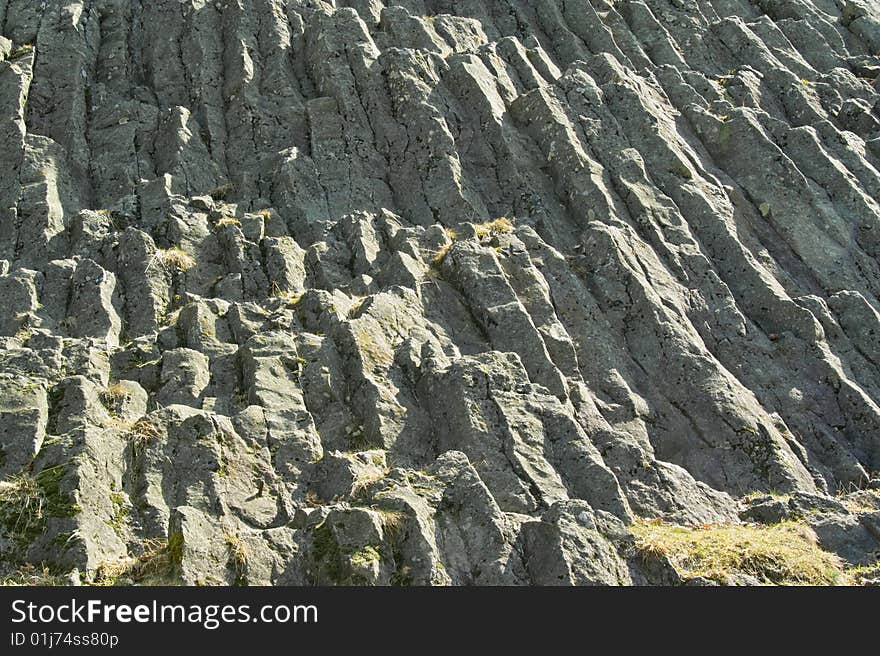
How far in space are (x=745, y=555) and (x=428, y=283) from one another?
11.7m

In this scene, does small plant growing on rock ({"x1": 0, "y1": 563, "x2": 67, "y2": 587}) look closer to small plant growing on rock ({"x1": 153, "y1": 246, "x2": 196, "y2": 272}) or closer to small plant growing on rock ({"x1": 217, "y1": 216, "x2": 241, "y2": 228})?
small plant growing on rock ({"x1": 153, "y1": 246, "x2": 196, "y2": 272})

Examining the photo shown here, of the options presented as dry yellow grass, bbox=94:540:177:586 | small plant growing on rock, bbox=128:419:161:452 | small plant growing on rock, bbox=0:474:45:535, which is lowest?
dry yellow grass, bbox=94:540:177:586

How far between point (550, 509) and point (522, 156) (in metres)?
18.3

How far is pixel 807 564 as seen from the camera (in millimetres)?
23406

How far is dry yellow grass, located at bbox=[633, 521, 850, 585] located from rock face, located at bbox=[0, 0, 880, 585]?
785 millimetres

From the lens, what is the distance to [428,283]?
30812 mm

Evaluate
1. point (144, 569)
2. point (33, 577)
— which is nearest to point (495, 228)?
point (144, 569)

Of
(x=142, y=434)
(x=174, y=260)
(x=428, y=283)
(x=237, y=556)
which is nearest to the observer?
(x=237, y=556)

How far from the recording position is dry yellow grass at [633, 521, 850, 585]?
22.8 meters

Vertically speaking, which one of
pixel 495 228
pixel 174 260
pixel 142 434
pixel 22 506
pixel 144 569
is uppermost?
pixel 495 228

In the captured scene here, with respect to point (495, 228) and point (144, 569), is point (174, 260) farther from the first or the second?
point (144, 569)

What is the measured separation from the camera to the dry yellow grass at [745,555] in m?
22.8

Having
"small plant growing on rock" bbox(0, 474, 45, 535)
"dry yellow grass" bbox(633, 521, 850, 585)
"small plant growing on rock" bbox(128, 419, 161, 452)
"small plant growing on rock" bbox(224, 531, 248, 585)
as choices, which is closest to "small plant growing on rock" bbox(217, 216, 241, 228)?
"small plant growing on rock" bbox(128, 419, 161, 452)

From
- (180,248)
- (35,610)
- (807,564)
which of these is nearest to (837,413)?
(807,564)
